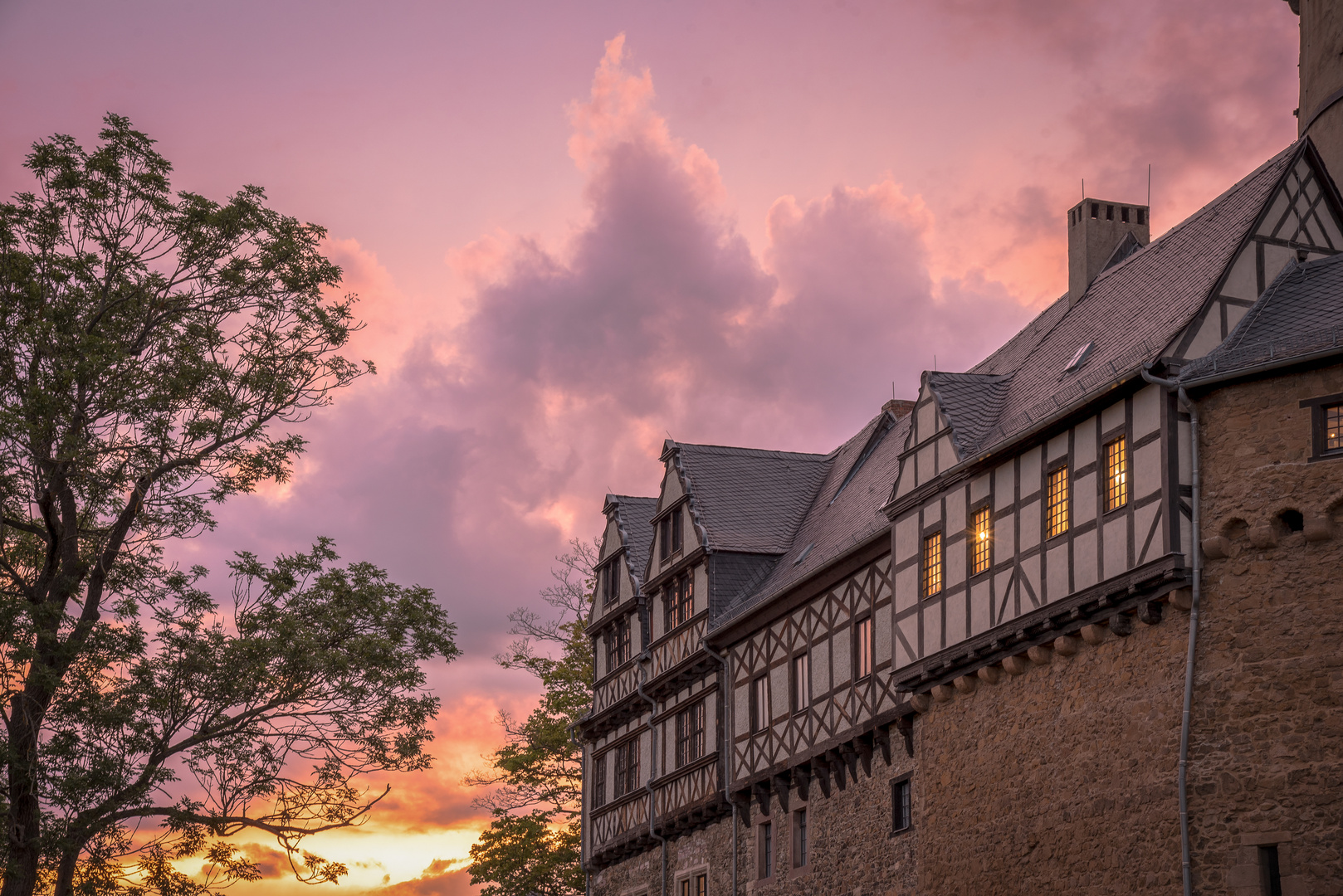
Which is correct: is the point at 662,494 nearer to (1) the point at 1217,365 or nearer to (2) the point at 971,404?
(2) the point at 971,404

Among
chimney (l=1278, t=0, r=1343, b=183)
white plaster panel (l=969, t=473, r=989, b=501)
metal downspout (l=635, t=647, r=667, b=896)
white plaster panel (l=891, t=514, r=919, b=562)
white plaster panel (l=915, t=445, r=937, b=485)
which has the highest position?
chimney (l=1278, t=0, r=1343, b=183)

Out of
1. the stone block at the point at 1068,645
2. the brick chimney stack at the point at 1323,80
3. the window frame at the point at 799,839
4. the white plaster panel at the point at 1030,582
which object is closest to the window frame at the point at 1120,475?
the white plaster panel at the point at 1030,582

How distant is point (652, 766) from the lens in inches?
1374

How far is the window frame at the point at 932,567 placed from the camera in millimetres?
23703

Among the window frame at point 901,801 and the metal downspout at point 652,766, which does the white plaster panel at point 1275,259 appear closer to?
the window frame at point 901,801

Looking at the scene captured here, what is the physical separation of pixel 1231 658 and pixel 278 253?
15408 millimetres

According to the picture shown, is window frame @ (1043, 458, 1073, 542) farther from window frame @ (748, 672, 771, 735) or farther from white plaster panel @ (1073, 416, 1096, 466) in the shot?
window frame @ (748, 672, 771, 735)

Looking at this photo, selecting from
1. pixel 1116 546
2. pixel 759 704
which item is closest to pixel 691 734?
pixel 759 704

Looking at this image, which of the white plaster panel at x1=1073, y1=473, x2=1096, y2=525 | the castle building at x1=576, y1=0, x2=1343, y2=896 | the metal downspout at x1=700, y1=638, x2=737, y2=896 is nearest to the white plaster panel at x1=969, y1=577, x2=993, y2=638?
the castle building at x1=576, y1=0, x2=1343, y2=896

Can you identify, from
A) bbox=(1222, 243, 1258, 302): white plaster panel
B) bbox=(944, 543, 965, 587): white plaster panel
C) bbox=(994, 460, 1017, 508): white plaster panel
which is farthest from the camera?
bbox=(944, 543, 965, 587): white plaster panel

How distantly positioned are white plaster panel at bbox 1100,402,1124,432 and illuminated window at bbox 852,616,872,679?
6.83m

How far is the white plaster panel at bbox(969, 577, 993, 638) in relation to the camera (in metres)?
22.4

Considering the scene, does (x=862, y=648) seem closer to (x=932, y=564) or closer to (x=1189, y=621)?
(x=932, y=564)

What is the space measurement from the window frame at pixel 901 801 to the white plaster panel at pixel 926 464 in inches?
176
